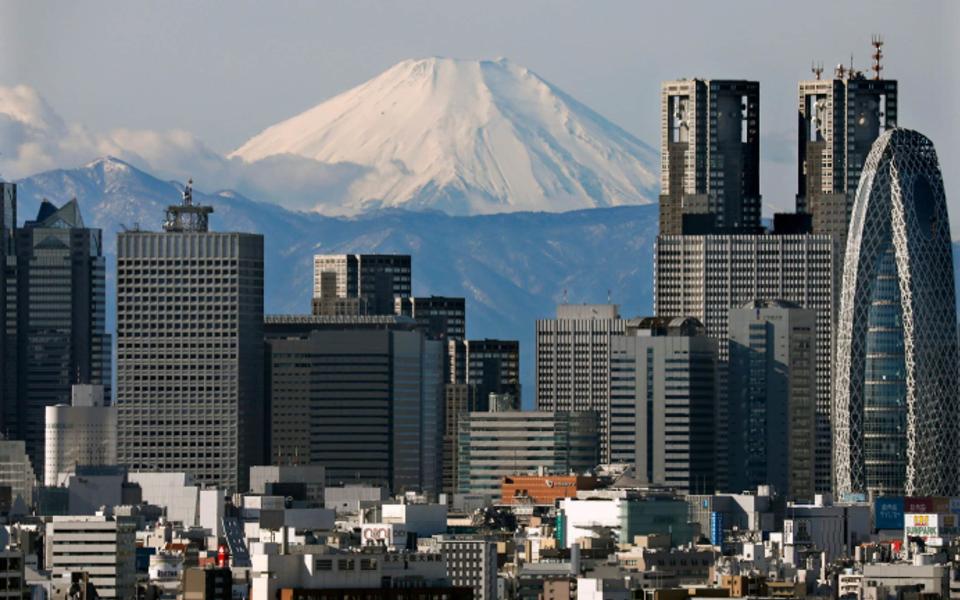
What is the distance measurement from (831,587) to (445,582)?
42.9m

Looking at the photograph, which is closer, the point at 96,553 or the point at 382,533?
the point at 96,553

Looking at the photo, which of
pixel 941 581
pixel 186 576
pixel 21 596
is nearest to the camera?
pixel 21 596

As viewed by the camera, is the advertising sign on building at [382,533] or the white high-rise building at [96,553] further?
the advertising sign on building at [382,533]

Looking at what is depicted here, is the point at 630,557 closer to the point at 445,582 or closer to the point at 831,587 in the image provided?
the point at 831,587

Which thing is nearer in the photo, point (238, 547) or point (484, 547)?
point (484, 547)

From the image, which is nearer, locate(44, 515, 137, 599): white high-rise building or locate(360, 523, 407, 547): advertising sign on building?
locate(44, 515, 137, 599): white high-rise building

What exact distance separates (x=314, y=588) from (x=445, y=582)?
8.11m

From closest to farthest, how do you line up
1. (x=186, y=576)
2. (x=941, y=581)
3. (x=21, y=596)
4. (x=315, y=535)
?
(x=21, y=596) → (x=186, y=576) → (x=941, y=581) → (x=315, y=535)

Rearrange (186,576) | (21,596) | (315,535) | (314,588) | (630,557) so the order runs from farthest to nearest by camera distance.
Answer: (630,557) → (315,535) → (186,576) → (314,588) → (21,596)

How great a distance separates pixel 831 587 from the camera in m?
169

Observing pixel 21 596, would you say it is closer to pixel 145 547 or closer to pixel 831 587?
pixel 831 587

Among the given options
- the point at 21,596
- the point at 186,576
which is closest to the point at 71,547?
the point at 186,576

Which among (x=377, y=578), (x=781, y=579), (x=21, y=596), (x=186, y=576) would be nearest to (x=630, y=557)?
(x=781, y=579)

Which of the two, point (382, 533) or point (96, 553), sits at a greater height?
point (382, 533)
